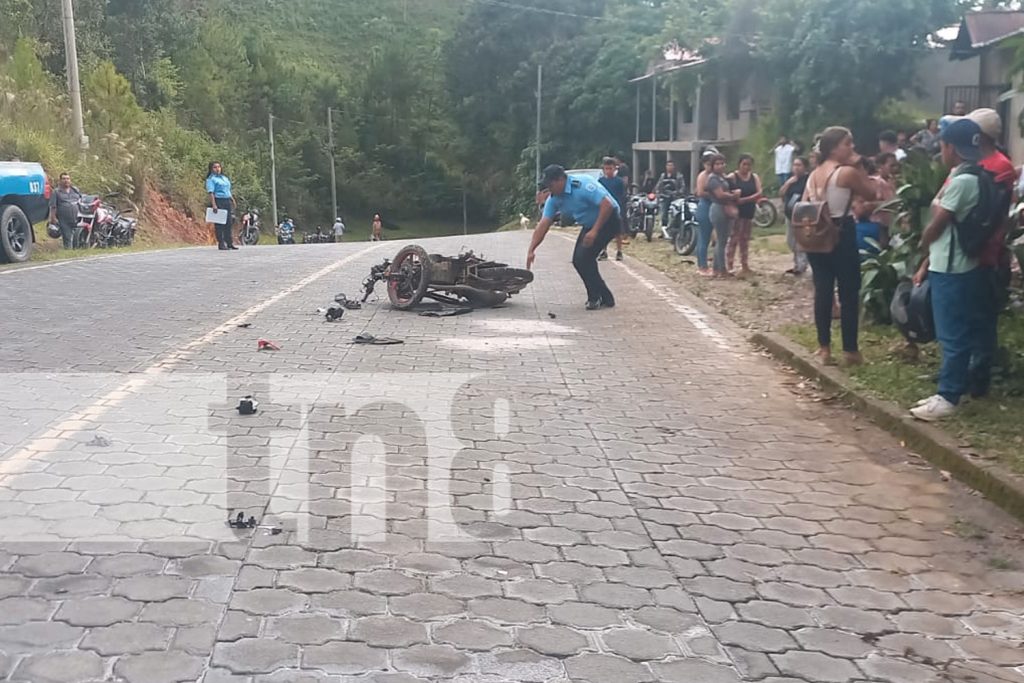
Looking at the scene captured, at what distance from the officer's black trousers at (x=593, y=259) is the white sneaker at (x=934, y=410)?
226 inches

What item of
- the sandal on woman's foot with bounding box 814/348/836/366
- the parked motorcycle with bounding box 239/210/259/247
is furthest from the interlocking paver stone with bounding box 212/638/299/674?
the parked motorcycle with bounding box 239/210/259/247

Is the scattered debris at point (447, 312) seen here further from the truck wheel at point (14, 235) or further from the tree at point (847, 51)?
the tree at point (847, 51)

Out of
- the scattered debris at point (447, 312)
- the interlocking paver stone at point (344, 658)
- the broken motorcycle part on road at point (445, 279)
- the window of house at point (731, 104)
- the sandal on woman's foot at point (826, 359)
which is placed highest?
the window of house at point (731, 104)

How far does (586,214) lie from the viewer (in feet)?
39.3

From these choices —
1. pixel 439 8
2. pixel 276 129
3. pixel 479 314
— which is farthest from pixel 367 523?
pixel 439 8

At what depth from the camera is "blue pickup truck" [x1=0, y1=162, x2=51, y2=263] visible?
16562mm

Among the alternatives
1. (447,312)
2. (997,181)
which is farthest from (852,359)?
(447,312)

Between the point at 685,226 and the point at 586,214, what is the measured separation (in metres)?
6.89

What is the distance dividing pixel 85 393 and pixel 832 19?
79.1 ft

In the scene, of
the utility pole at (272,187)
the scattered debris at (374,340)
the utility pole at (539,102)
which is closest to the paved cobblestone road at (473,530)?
the scattered debris at (374,340)

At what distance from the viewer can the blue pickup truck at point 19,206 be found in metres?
16.6

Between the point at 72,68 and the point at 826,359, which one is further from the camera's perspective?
the point at 72,68

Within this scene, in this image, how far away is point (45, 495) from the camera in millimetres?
4992

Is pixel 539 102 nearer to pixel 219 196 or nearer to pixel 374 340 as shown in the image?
pixel 219 196
